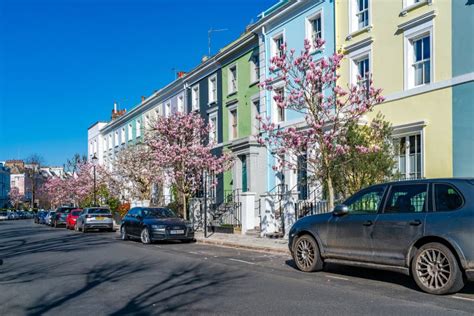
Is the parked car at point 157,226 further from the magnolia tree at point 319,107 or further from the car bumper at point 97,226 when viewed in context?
the car bumper at point 97,226

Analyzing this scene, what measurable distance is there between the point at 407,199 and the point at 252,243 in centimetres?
898

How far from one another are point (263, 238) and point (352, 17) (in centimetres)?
920

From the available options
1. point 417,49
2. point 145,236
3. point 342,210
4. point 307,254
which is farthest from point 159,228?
point 417,49

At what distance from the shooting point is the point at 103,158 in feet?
185

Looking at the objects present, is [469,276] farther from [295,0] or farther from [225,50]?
[225,50]

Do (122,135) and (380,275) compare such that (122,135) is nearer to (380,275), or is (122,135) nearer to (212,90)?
(212,90)

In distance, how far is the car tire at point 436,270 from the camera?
7781mm

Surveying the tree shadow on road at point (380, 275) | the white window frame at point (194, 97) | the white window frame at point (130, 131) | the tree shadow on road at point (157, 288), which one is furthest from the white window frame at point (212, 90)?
the tree shadow on road at point (380, 275)

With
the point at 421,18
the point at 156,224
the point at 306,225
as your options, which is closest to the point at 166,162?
the point at 156,224

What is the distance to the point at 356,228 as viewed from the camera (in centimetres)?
941

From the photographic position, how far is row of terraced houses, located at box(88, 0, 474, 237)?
15.3m

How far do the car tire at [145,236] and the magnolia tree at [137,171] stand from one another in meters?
9.84

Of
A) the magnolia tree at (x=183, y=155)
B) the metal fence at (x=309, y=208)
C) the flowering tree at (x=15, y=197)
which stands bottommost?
the flowering tree at (x=15, y=197)

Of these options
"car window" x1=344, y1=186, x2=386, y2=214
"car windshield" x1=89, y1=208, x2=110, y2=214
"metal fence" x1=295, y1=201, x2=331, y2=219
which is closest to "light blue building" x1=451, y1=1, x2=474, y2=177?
"metal fence" x1=295, y1=201, x2=331, y2=219
